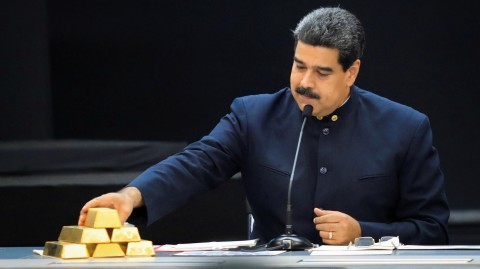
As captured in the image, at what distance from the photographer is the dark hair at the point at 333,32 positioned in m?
3.08

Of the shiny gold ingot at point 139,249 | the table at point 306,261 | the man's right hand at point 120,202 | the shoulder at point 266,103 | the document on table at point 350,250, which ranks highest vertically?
the shoulder at point 266,103

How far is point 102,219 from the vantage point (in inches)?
97.0

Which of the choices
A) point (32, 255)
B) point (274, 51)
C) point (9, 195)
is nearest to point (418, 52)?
point (274, 51)

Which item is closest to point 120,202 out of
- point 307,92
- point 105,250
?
point 105,250

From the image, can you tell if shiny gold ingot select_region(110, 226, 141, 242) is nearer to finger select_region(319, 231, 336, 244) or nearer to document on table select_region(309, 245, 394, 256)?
document on table select_region(309, 245, 394, 256)

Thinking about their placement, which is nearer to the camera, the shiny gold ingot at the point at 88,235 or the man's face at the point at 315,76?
the shiny gold ingot at the point at 88,235

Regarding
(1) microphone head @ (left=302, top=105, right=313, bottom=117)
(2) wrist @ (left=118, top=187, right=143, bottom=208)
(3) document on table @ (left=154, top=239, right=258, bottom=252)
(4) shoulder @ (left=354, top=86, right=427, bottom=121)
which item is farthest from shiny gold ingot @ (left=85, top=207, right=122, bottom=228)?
(4) shoulder @ (left=354, top=86, right=427, bottom=121)

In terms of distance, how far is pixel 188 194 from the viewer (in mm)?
3131

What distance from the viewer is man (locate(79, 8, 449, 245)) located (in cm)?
308

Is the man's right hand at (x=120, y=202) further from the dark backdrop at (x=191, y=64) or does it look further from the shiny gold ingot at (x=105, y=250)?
the dark backdrop at (x=191, y=64)

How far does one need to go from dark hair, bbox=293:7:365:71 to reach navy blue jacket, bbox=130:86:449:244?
0.20 m

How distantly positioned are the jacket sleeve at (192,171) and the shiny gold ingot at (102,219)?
439 mm

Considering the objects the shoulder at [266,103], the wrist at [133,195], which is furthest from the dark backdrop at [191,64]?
the wrist at [133,195]

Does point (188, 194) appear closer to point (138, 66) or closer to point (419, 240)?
point (419, 240)
